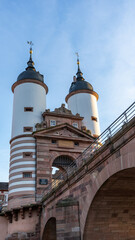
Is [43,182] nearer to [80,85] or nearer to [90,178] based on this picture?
[90,178]

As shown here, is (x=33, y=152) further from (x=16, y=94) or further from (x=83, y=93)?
(x=83, y=93)

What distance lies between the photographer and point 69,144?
32.2 meters

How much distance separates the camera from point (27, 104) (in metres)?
34.2

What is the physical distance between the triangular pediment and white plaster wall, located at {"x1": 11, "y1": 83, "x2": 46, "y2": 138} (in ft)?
7.03

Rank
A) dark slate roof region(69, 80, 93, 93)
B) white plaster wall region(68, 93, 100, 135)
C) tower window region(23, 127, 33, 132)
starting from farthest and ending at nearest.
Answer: dark slate roof region(69, 80, 93, 93) → white plaster wall region(68, 93, 100, 135) → tower window region(23, 127, 33, 132)

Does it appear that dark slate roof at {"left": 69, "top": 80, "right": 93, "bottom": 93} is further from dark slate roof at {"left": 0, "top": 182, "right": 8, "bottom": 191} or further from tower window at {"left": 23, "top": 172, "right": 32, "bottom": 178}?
dark slate roof at {"left": 0, "top": 182, "right": 8, "bottom": 191}

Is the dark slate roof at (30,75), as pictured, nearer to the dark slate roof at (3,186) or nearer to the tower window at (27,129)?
the tower window at (27,129)

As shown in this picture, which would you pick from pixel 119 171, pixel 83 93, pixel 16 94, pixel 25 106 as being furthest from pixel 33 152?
pixel 119 171

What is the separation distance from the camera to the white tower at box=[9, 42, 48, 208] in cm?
2833

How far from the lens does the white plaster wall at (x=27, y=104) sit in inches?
1293

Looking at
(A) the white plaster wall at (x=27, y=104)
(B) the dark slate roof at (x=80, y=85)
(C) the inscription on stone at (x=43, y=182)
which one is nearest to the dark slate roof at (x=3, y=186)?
(B) the dark slate roof at (x=80, y=85)

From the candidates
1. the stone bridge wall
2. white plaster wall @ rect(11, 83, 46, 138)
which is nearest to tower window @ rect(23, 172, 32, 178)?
white plaster wall @ rect(11, 83, 46, 138)

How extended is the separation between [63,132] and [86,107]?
7654 millimetres

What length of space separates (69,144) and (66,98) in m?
11.7
